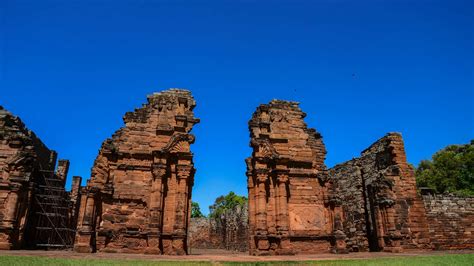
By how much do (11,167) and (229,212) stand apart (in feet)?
68.5

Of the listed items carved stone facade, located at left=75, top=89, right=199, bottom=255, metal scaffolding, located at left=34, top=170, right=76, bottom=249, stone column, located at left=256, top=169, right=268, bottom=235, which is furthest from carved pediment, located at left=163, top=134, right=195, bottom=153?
metal scaffolding, located at left=34, top=170, right=76, bottom=249

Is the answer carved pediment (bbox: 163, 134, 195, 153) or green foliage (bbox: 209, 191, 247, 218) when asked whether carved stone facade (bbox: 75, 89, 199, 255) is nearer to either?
carved pediment (bbox: 163, 134, 195, 153)

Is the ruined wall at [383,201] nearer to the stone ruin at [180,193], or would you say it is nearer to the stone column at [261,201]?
the stone ruin at [180,193]

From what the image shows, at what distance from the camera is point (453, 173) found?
33969mm

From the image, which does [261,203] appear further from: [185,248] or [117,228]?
[117,228]

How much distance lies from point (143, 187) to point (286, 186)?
5918 millimetres

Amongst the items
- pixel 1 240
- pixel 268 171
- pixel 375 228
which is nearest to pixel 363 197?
pixel 375 228

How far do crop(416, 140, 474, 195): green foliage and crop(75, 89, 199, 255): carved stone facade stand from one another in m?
28.5

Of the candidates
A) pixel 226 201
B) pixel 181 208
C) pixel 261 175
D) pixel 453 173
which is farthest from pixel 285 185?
pixel 226 201

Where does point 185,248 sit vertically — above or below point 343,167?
below

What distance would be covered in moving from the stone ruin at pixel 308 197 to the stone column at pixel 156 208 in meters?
3.54

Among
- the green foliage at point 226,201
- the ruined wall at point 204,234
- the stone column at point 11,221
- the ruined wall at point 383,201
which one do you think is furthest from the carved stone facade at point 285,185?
the green foliage at point 226,201

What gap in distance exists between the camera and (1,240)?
13.1 meters

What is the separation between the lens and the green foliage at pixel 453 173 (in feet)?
107
